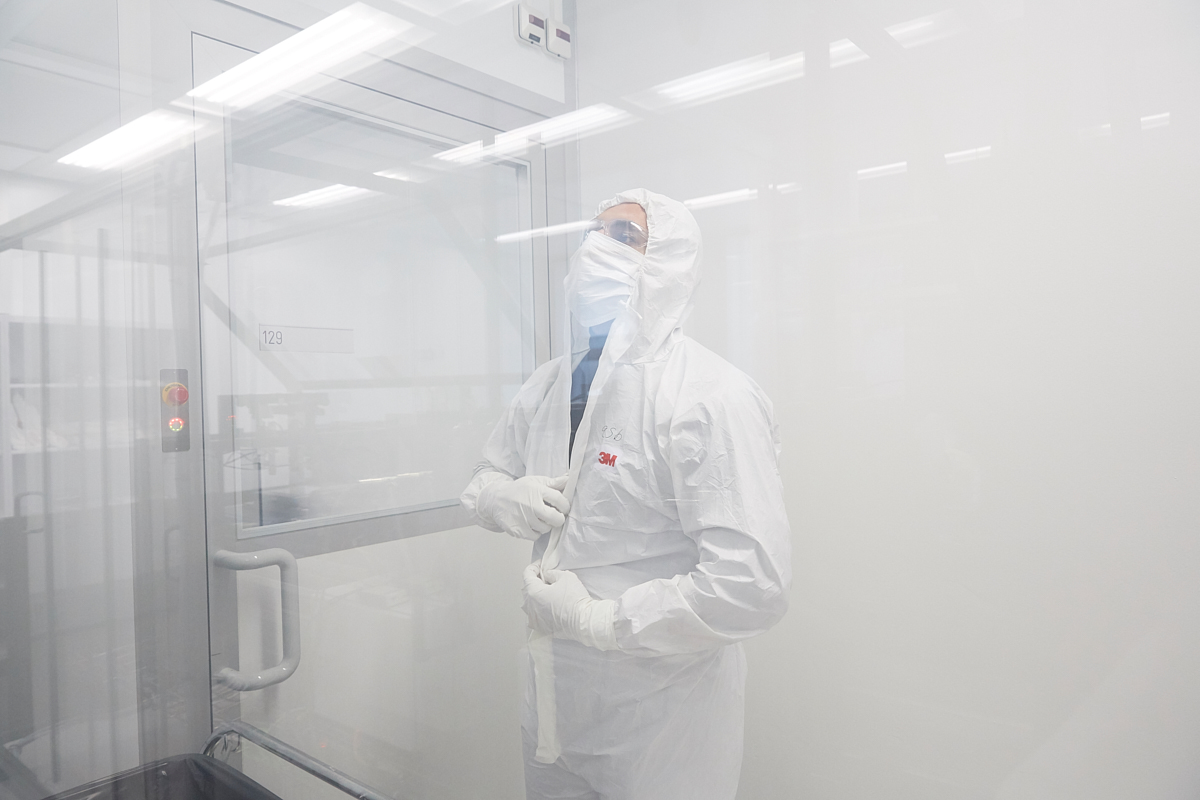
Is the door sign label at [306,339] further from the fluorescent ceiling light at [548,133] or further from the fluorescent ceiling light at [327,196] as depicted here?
the fluorescent ceiling light at [548,133]

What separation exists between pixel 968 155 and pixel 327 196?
97 cm

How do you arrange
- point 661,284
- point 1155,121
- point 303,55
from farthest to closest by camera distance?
point 303,55
point 661,284
point 1155,121

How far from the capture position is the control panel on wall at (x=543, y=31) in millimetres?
1124

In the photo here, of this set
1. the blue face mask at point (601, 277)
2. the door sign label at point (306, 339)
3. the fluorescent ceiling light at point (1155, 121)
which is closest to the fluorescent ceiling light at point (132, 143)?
the door sign label at point (306, 339)

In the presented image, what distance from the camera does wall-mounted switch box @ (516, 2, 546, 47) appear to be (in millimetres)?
1125

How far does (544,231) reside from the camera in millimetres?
1138

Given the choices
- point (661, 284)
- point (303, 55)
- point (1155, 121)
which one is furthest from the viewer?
point (303, 55)

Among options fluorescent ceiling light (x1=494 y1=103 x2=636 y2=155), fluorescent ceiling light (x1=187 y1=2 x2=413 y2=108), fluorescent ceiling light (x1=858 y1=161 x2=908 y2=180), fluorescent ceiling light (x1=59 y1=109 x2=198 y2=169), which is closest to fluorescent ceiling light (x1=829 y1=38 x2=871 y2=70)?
fluorescent ceiling light (x1=858 y1=161 x2=908 y2=180)

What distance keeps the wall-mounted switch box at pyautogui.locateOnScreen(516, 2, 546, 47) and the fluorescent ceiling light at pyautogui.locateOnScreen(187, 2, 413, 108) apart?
18 centimetres

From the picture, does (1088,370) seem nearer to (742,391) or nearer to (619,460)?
(742,391)

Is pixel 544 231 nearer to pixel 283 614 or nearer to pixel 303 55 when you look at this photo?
pixel 303 55

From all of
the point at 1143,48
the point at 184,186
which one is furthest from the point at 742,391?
the point at 184,186

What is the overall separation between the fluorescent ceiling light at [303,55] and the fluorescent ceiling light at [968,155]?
88 centimetres

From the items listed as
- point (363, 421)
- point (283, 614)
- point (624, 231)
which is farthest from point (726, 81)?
point (283, 614)
